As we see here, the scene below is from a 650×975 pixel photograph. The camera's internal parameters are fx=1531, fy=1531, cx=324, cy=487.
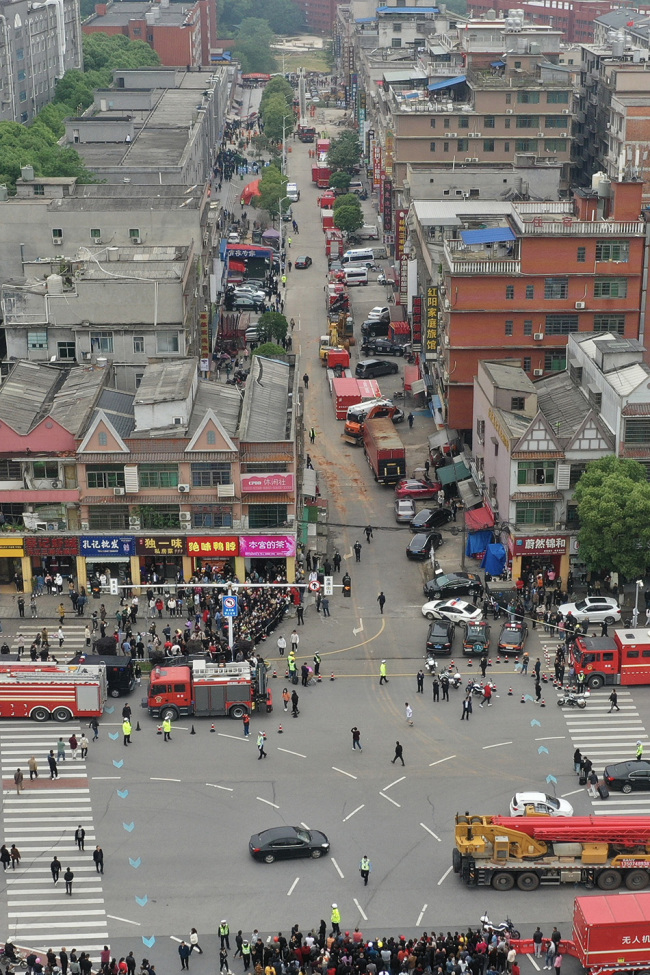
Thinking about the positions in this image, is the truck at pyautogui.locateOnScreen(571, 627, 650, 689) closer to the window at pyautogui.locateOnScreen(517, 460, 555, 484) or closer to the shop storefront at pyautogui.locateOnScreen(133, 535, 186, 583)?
the window at pyautogui.locateOnScreen(517, 460, 555, 484)

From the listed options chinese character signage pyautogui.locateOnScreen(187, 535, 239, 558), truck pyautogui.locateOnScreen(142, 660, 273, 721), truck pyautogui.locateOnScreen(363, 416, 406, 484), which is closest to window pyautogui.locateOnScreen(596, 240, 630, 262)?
truck pyautogui.locateOnScreen(363, 416, 406, 484)

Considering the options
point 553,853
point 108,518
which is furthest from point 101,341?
point 553,853

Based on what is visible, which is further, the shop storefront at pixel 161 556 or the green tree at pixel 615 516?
the shop storefront at pixel 161 556

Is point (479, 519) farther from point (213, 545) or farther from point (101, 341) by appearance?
point (101, 341)

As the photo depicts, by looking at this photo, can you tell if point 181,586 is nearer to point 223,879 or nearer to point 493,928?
point 223,879

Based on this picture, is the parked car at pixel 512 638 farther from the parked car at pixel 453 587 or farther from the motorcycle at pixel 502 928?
the motorcycle at pixel 502 928

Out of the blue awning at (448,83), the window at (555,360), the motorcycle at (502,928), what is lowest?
the motorcycle at (502,928)

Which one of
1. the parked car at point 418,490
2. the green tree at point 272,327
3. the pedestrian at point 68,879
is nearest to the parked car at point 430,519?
the parked car at point 418,490

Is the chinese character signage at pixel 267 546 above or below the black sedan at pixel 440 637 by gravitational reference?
above
